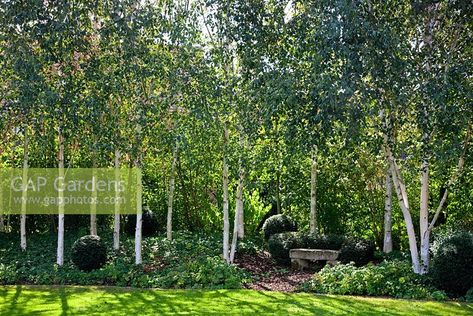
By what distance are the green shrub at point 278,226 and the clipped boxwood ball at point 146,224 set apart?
3035mm

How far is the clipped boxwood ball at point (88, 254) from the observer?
9.44 meters

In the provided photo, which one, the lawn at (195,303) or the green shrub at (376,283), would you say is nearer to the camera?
the lawn at (195,303)

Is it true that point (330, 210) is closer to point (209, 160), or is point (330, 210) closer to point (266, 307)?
point (209, 160)

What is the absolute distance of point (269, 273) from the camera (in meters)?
9.76

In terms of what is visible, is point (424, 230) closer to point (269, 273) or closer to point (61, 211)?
point (269, 273)

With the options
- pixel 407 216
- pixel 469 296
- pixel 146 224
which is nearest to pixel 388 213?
pixel 407 216

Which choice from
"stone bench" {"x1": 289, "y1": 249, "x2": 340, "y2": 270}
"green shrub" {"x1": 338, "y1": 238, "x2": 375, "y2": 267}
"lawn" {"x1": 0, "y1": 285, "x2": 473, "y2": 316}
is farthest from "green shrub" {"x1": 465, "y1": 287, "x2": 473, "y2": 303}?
"stone bench" {"x1": 289, "y1": 249, "x2": 340, "y2": 270}

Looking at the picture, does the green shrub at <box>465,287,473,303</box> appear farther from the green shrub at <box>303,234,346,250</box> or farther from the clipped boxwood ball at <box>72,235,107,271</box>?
the clipped boxwood ball at <box>72,235,107,271</box>

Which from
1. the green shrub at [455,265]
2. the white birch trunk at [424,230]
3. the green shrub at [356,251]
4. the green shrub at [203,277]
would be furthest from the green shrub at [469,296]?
the green shrub at [203,277]

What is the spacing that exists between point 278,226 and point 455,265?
4960 millimetres

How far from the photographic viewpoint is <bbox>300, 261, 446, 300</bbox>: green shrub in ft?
25.7

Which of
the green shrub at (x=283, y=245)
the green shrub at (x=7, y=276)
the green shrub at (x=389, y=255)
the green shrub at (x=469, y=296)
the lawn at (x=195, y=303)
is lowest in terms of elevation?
the lawn at (x=195, y=303)

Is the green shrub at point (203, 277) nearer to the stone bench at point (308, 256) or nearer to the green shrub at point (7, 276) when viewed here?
the stone bench at point (308, 256)

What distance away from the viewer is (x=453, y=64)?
6.29 metres
